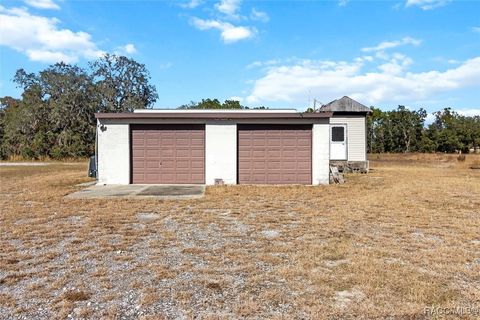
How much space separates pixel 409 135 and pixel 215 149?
37.4 m

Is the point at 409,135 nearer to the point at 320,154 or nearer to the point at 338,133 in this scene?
the point at 338,133

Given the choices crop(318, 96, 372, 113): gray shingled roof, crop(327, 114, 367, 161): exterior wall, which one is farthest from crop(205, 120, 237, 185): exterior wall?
crop(327, 114, 367, 161): exterior wall

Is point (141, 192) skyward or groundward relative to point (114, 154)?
groundward

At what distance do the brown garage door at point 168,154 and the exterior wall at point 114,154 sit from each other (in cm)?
27

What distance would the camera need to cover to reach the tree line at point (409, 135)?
4375cm

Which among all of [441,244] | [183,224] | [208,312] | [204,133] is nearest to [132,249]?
[183,224]

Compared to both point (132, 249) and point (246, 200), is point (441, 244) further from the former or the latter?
point (246, 200)

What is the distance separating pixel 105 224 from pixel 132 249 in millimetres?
1786

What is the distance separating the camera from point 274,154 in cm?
1302

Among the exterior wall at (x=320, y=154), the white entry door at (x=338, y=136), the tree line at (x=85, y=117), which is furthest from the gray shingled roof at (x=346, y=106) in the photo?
the tree line at (x=85, y=117)

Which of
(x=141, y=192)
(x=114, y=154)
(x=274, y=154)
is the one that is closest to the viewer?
(x=141, y=192)

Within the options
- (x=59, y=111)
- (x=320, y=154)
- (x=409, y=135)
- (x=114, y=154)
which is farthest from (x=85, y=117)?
(x=409, y=135)

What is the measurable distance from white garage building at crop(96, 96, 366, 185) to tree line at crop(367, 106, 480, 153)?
3341cm

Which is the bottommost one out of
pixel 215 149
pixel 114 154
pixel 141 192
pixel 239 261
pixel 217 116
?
pixel 239 261
